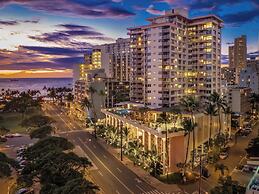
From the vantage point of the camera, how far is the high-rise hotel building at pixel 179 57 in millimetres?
96250

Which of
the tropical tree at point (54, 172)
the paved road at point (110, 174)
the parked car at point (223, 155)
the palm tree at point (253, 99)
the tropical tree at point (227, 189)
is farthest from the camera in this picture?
the palm tree at point (253, 99)

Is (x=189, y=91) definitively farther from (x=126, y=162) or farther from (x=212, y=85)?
(x=126, y=162)

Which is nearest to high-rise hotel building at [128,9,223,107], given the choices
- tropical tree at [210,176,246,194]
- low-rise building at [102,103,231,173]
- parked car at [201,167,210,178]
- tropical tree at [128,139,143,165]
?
low-rise building at [102,103,231,173]

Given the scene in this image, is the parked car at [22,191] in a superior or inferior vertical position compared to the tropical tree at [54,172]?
inferior

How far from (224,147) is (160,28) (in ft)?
134

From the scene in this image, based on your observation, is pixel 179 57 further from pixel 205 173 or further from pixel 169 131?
pixel 205 173

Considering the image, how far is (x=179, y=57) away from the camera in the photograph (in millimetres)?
99562

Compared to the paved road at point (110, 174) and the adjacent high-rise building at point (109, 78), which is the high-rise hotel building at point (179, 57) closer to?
the paved road at point (110, 174)

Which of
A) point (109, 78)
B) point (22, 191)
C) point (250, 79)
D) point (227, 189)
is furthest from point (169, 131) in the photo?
point (250, 79)

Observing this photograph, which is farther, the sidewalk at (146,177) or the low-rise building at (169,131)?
the low-rise building at (169,131)

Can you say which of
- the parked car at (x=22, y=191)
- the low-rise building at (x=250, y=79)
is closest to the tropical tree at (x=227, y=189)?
the parked car at (x=22, y=191)

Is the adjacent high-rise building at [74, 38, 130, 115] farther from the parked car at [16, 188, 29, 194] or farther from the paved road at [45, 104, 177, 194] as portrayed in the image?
the parked car at [16, 188, 29, 194]

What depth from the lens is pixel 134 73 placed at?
114688mm

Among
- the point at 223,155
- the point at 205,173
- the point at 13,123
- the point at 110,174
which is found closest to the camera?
the point at 205,173
